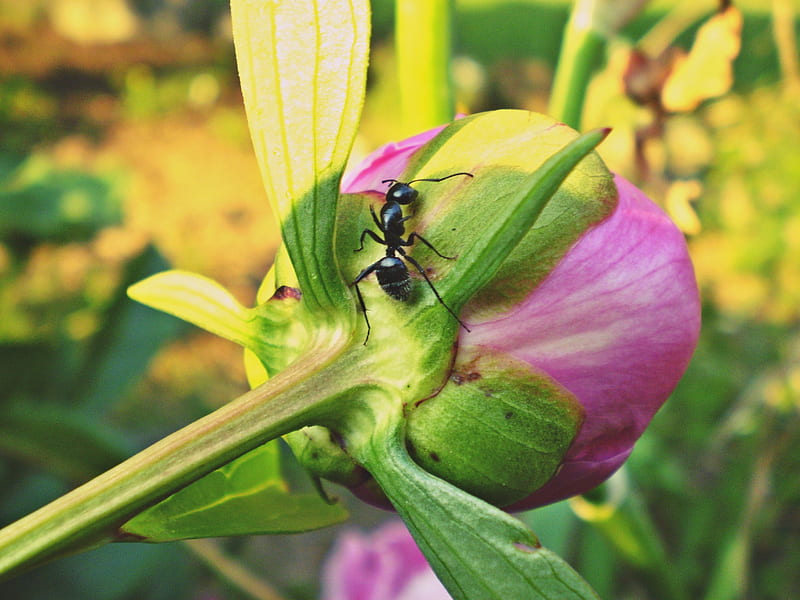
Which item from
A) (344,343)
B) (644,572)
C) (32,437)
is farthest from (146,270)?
(344,343)

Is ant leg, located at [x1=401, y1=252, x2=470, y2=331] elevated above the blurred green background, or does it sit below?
above

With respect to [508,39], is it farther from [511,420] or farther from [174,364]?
[511,420]

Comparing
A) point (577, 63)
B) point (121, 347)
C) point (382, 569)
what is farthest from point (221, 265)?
point (577, 63)

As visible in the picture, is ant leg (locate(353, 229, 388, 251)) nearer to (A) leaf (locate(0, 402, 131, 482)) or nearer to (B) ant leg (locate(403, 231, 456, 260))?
(B) ant leg (locate(403, 231, 456, 260))

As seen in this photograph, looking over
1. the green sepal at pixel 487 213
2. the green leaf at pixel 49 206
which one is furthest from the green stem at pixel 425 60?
the green leaf at pixel 49 206

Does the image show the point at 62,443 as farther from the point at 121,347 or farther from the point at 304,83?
the point at 304,83

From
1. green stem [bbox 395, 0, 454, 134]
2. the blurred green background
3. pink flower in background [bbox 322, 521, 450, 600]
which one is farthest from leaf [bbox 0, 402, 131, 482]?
green stem [bbox 395, 0, 454, 134]

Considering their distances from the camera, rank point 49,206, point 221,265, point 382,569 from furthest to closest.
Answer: point 221,265 → point 49,206 → point 382,569
